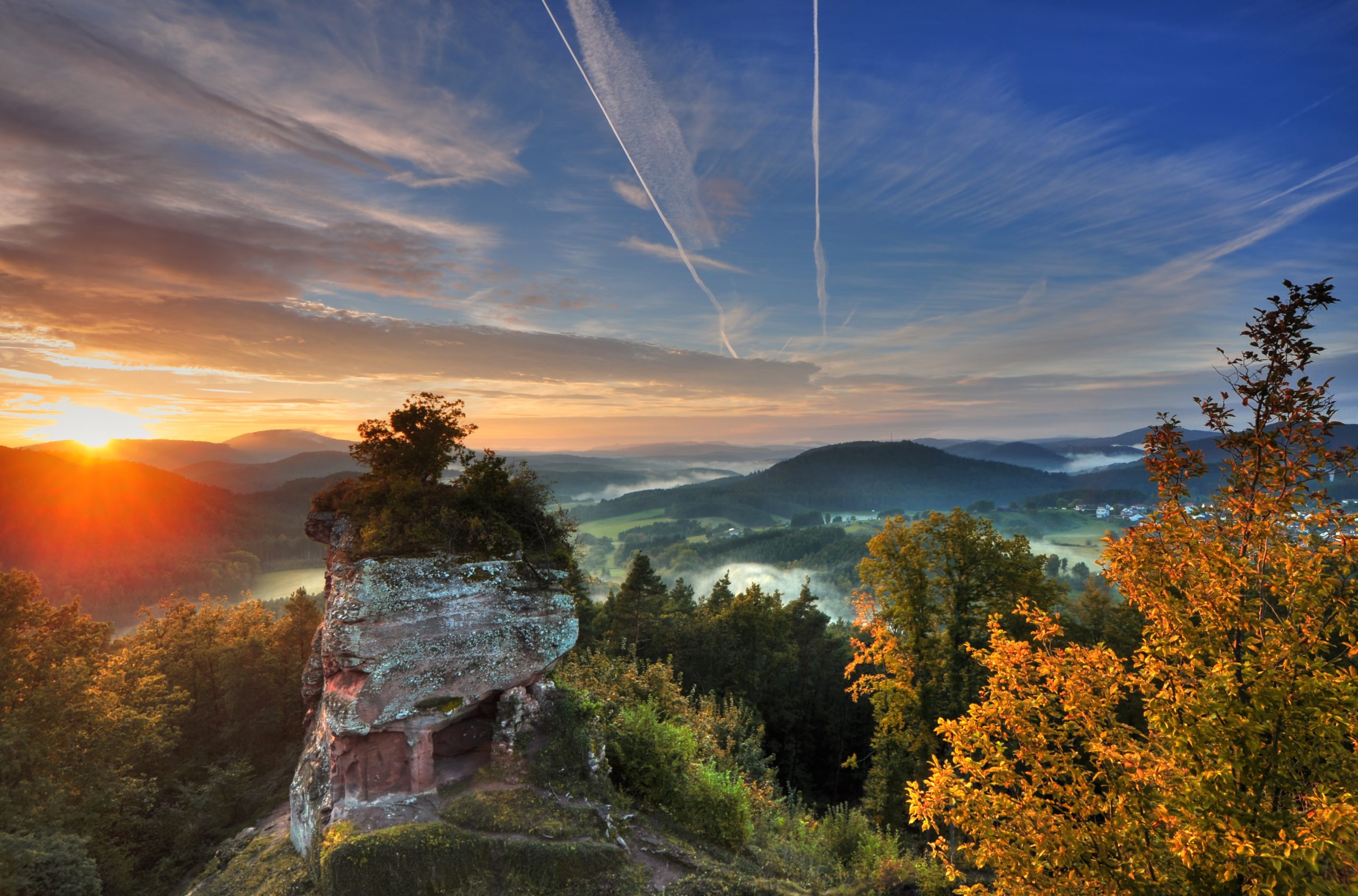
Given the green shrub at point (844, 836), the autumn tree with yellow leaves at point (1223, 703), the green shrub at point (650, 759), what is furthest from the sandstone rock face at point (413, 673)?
the green shrub at point (844, 836)

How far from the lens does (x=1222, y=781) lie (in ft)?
21.1

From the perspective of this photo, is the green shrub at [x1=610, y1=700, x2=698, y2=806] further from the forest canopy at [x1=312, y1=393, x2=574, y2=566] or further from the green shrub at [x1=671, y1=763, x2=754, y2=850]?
the forest canopy at [x1=312, y1=393, x2=574, y2=566]

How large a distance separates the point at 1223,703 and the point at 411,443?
18.9 m

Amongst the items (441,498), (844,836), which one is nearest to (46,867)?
(441,498)

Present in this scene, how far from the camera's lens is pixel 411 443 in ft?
56.3

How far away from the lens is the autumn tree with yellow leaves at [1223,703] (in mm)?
6184

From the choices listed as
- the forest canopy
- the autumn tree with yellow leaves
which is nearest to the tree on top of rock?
the forest canopy

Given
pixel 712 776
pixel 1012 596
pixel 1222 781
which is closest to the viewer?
pixel 1222 781

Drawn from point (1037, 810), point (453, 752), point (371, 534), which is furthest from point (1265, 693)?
point (371, 534)

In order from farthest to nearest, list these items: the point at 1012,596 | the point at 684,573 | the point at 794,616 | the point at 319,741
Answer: the point at 684,573
the point at 794,616
the point at 1012,596
the point at 319,741

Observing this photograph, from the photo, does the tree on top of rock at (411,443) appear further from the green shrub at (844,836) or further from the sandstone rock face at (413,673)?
the green shrub at (844,836)

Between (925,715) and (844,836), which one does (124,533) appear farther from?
(925,715)

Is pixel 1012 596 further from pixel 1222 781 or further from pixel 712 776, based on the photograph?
pixel 1222 781

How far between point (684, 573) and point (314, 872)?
4804 inches
